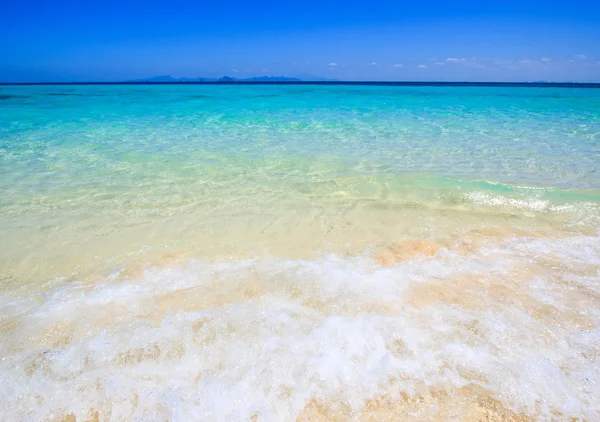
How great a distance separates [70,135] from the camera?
437 inches

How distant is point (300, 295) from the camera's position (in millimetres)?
2965

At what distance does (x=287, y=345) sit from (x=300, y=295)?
2.00 feet

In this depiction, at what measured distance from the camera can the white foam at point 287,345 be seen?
2023 mm

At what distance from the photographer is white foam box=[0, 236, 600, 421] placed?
79.7 inches

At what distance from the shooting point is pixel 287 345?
240cm

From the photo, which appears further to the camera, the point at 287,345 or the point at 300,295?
the point at 300,295

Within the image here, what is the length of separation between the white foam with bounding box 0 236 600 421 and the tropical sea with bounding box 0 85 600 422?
1cm

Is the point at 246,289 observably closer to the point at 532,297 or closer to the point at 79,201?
the point at 532,297

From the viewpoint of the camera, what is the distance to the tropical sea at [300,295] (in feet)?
6.70

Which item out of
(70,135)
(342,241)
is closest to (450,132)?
(342,241)

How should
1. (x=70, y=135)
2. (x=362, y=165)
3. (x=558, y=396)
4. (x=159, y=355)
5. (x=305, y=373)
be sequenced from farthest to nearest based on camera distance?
(x=70, y=135) → (x=362, y=165) → (x=159, y=355) → (x=305, y=373) → (x=558, y=396)

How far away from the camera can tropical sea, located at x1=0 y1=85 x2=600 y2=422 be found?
6.70ft

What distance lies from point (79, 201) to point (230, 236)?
9.42 ft

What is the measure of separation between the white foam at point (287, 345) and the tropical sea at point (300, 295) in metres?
0.01
